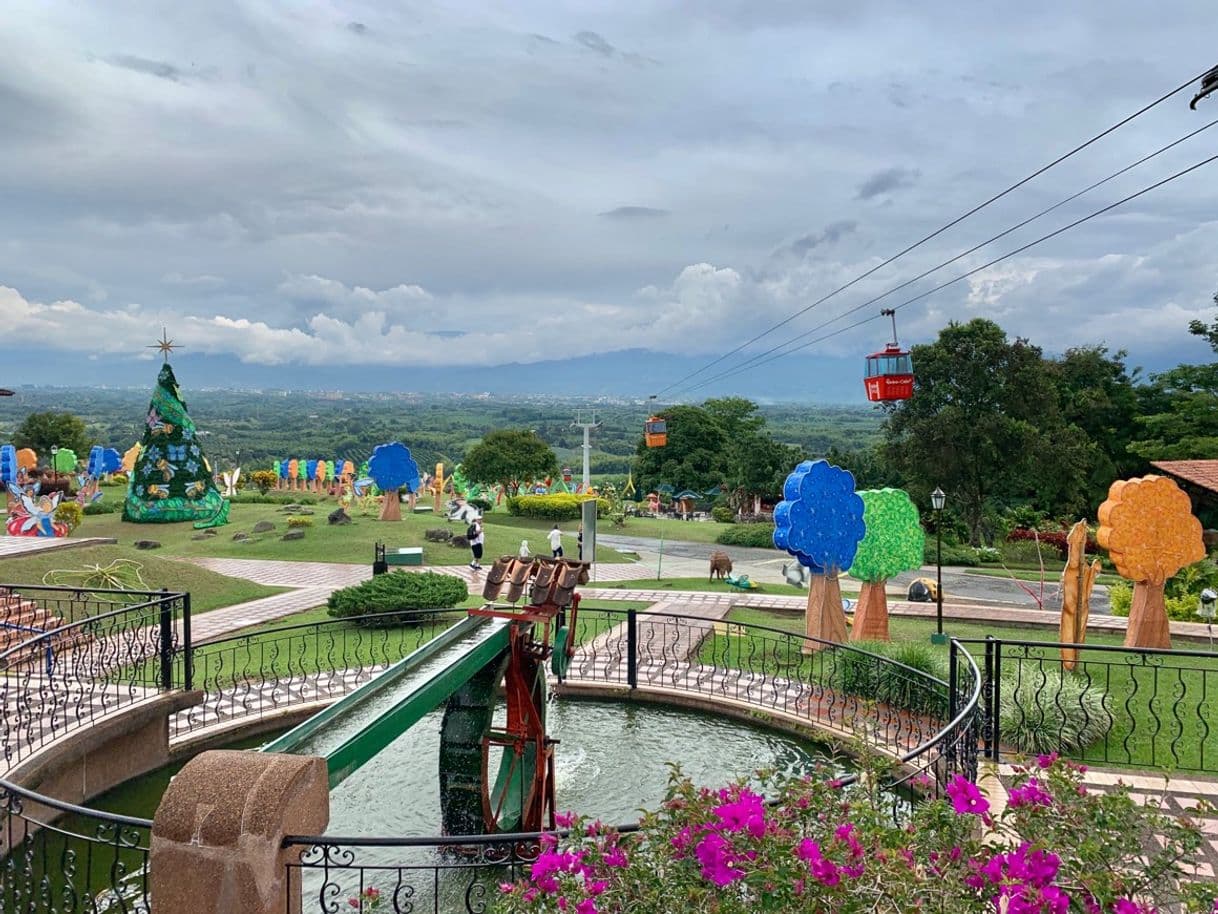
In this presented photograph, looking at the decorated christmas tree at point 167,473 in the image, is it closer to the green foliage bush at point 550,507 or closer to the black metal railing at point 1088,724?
the green foliage bush at point 550,507

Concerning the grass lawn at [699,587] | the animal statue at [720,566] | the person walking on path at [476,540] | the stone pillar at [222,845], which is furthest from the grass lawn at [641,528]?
the stone pillar at [222,845]

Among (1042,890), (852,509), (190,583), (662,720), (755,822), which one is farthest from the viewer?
(190,583)

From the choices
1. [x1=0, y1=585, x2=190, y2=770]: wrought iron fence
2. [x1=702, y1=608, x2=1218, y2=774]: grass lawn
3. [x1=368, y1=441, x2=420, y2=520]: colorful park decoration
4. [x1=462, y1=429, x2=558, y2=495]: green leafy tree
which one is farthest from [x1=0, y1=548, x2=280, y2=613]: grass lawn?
[x1=462, y1=429, x2=558, y2=495]: green leafy tree

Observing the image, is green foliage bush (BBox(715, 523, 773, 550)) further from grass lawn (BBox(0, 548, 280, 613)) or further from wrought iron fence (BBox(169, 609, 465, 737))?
wrought iron fence (BBox(169, 609, 465, 737))

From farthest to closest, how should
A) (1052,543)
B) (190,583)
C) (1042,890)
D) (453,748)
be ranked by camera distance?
(1052,543) < (190,583) < (453,748) < (1042,890)

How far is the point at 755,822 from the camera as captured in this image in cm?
354

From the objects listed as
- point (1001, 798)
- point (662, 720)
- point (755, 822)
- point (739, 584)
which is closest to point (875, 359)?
point (739, 584)

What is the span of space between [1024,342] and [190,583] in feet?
99.0

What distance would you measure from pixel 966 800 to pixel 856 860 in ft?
2.36

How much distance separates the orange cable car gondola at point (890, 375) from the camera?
18859 mm

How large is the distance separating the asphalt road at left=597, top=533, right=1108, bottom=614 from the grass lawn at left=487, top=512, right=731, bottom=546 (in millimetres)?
806

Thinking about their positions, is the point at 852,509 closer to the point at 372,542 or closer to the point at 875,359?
the point at 875,359

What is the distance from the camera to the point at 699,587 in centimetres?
2170

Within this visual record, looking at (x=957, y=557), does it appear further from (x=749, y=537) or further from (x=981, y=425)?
(x=749, y=537)
